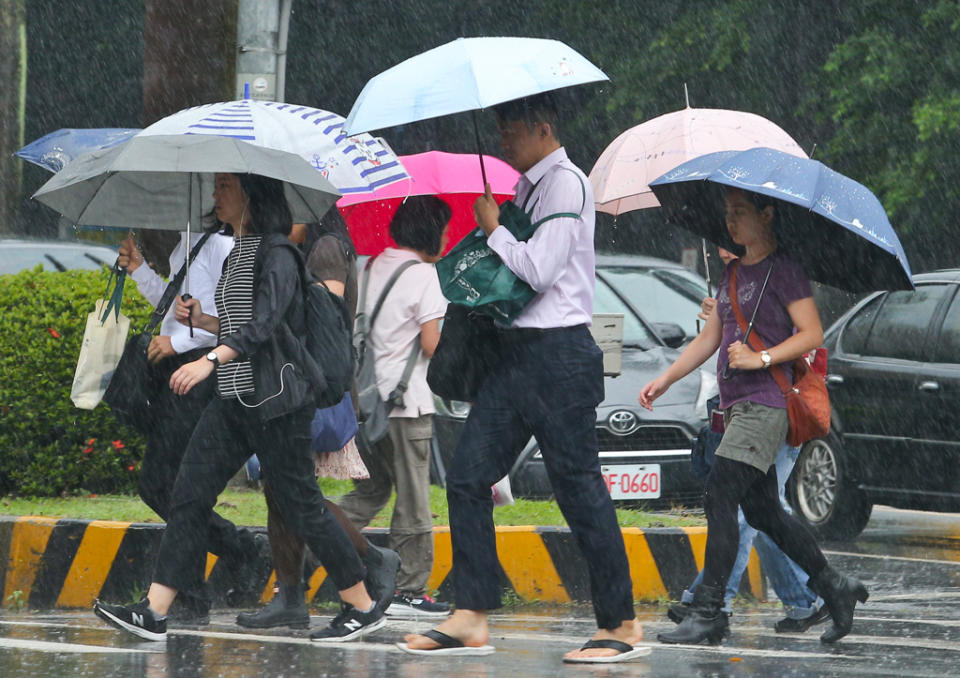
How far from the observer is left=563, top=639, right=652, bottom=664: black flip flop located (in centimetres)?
573

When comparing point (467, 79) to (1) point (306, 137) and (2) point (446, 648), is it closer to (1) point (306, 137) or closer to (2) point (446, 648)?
(1) point (306, 137)

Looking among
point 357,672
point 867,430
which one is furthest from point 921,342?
point 357,672

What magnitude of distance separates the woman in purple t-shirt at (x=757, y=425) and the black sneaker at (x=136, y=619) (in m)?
1.84

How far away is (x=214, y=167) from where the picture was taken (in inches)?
235

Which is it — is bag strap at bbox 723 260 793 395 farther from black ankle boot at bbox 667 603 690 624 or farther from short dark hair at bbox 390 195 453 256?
short dark hair at bbox 390 195 453 256

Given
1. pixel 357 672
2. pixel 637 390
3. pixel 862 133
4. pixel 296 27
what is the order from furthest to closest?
pixel 296 27, pixel 862 133, pixel 637 390, pixel 357 672

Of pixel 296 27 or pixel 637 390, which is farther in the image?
pixel 296 27

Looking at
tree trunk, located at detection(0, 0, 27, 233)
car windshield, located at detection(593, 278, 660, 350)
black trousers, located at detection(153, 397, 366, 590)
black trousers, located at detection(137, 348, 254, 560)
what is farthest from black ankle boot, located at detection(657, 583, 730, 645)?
tree trunk, located at detection(0, 0, 27, 233)

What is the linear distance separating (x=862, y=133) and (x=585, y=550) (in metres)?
12.9

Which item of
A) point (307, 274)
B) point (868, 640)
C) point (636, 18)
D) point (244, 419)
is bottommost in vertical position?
point (868, 640)

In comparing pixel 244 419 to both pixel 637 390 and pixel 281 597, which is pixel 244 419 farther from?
pixel 637 390

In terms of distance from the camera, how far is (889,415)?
33.7 feet

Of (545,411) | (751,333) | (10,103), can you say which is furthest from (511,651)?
(10,103)

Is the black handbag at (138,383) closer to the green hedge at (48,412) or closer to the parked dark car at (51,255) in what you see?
the green hedge at (48,412)
